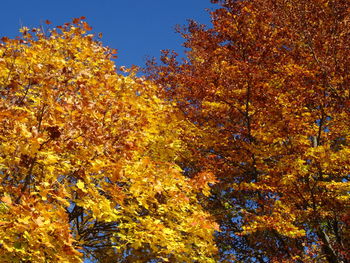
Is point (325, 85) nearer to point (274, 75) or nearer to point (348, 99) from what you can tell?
point (348, 99)

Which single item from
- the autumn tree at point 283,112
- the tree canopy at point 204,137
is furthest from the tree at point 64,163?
the autumn tree at point 283,112

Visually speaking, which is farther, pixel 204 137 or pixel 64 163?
pixel 204 137

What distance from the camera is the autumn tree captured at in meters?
10.2

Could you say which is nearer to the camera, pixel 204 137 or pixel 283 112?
pixel 283 112

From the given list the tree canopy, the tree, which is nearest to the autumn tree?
the tree canopy

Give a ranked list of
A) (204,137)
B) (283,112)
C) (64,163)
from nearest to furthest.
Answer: (64,163)
(283,112)
(204,137)

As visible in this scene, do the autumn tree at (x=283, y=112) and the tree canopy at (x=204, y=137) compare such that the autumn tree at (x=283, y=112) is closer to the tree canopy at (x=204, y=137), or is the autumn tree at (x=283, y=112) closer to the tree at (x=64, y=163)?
the tree canopy at (x=204, y=137)

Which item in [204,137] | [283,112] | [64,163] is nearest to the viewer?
[64,163]

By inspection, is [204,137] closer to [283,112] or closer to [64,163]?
[283,112]

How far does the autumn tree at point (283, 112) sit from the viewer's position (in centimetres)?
1022

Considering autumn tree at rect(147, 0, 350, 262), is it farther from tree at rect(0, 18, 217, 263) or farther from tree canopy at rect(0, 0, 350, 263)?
tree at rect(0, 18, 217, 263)

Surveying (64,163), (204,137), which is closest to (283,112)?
(204,137)

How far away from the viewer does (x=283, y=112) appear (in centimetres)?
1088

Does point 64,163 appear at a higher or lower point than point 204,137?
lower
